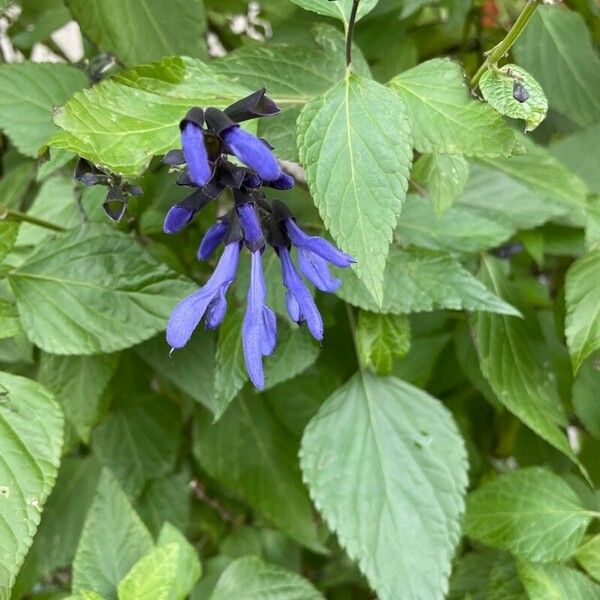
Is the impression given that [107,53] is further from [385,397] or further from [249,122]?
[385,397]

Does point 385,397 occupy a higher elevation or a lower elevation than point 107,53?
lower

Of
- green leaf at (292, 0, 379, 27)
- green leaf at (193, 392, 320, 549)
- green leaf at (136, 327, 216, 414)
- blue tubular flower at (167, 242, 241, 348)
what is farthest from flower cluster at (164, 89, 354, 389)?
green leaf at (193, 392, 320, 549)

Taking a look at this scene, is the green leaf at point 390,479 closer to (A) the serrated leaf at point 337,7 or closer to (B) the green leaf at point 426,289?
(B) the green leaf at point 426,289

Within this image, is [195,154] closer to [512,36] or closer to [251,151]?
[251,151]

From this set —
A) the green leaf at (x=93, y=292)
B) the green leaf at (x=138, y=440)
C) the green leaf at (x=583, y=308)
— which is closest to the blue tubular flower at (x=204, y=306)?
the green leaf at (x=93, y=292)

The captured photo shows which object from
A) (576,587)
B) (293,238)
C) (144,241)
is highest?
(293,238)

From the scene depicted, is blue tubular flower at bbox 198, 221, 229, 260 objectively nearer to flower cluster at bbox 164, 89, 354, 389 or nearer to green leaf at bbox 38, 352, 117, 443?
flower cluster at bbox 164, 89, 354, 389

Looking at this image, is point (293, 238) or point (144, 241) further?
point (144, 241)

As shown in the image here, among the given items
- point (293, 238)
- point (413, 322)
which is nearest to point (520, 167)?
point (413, 322)
